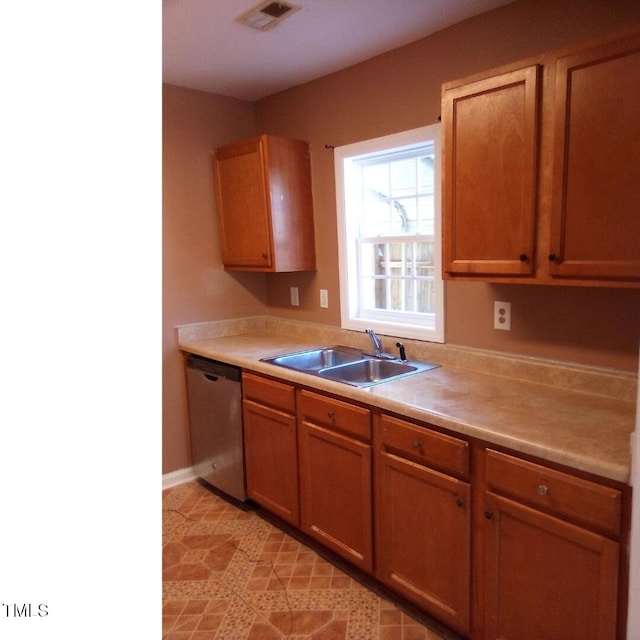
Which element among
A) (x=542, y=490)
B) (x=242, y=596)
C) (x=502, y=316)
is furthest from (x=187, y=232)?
(x=542, y=490)

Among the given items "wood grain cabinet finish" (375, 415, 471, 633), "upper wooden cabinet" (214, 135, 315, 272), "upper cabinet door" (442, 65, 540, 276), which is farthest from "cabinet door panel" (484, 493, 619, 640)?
"upper wooden cabinet" (214, 135, 315, 272)

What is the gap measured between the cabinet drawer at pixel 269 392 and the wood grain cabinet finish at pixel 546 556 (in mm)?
1086

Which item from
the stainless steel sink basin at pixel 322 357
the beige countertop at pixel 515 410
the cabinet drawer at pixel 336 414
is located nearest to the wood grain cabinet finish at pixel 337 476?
the cabinet drawer at pixel 336 414

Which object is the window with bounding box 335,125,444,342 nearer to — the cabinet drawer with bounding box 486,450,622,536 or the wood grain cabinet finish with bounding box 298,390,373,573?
the wood grain cabinet finish with bounding box 298,390,373,573

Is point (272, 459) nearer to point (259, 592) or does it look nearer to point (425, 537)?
point (259, 592)

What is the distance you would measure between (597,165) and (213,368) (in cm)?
219

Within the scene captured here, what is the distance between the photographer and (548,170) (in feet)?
5.82

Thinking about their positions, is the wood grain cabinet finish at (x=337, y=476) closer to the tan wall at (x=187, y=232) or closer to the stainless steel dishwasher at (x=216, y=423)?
the stainless steel dishwasher at (x=216, y=423)

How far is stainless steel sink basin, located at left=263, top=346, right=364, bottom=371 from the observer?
288 centimetres

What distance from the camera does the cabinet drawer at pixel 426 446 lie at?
179 centimetres

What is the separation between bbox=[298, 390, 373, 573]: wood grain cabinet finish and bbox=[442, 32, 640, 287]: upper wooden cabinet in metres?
0.78

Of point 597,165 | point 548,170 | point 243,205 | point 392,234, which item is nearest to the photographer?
point 597,165
